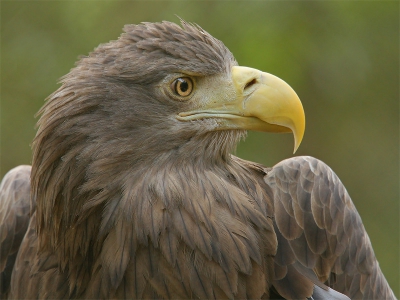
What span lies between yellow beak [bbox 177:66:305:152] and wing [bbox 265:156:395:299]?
1.35 ft

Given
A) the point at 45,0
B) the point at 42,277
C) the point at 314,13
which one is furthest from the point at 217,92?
the point at 45,0

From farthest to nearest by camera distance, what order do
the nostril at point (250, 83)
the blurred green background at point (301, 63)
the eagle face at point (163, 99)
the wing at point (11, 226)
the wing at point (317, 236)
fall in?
the blurred green background at point (301, 63), the wing at point (11, 226), the wing at point (317, 236), the nostril at point (250, 83), the eagle face at point (163, 99)

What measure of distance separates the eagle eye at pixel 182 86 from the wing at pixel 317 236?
2.57 feet

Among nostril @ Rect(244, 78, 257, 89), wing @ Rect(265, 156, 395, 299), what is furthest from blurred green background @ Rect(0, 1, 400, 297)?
nostril @ Rect(244, 78, 257, 89)

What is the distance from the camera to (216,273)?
3295 mm

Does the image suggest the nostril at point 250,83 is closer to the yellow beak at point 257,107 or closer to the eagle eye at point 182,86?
the yellow beak at point 257,107

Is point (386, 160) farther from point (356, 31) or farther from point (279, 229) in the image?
point (279, 229)

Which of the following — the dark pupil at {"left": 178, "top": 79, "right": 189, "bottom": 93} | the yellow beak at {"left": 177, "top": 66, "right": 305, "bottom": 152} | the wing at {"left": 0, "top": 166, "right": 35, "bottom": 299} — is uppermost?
the dark pupil at {"left": 178, "top": 79, "right": 189, "bottom": 93}

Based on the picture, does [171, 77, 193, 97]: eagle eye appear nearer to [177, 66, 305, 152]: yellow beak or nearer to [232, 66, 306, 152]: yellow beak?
[177, 66, 305, 152]: yellow beak

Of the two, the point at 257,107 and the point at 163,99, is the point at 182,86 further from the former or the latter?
the point at 257,107

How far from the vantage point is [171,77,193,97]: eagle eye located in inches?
134

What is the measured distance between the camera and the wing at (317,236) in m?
3.57

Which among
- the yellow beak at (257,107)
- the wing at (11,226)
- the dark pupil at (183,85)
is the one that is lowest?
the wing at (11,226)

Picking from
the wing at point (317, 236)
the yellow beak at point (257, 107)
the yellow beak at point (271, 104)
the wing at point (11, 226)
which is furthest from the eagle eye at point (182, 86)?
the wing at point (11, 226)
